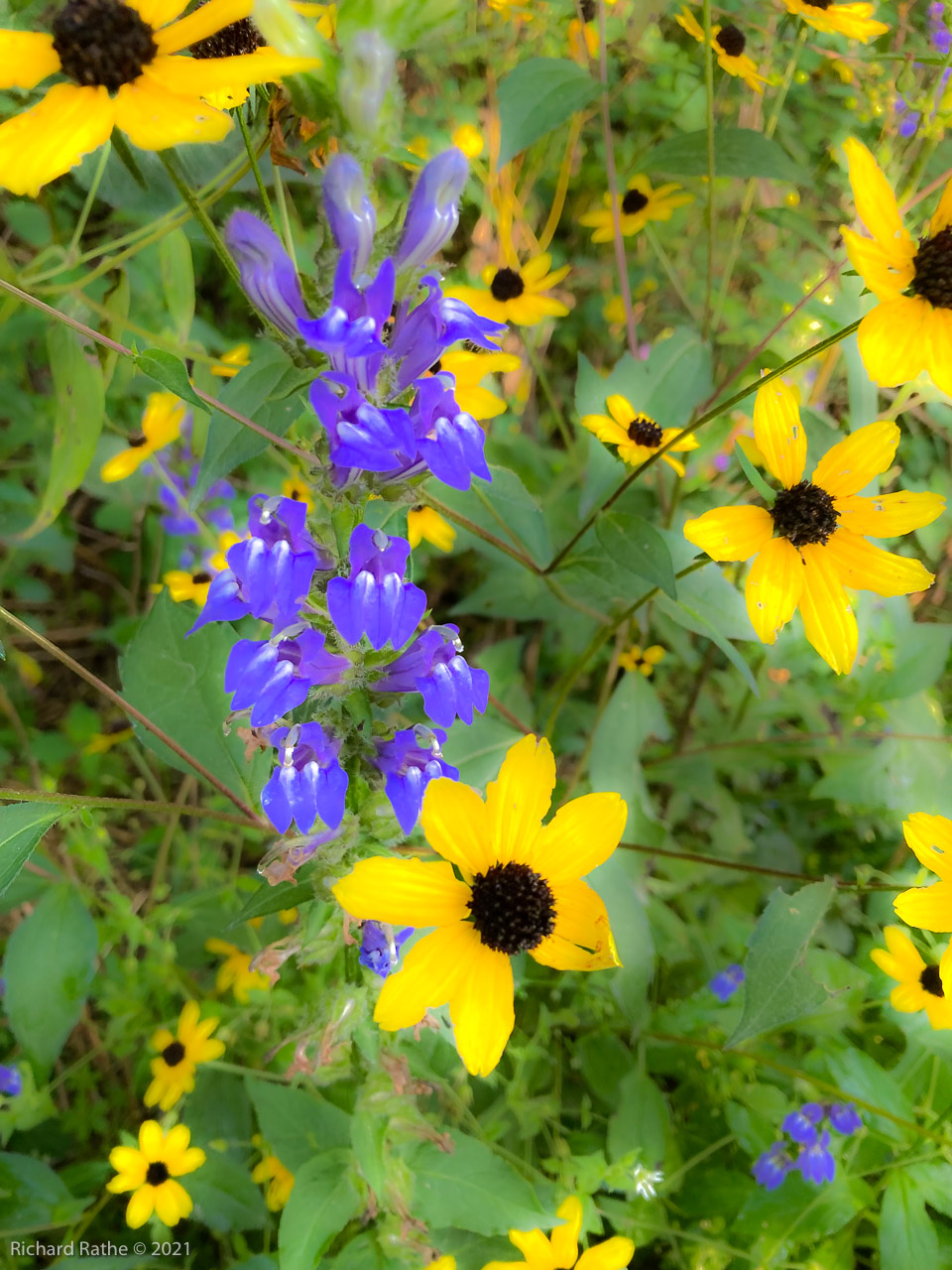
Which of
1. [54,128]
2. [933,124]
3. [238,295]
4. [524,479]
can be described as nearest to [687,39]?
[933,124]

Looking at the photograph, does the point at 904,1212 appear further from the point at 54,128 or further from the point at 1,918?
the point at 1,918

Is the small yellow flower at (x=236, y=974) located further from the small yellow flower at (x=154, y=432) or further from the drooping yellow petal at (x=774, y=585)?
the drooping yellow petal at (x=774, y=585)

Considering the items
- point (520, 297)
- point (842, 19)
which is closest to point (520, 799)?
point (520, 297)

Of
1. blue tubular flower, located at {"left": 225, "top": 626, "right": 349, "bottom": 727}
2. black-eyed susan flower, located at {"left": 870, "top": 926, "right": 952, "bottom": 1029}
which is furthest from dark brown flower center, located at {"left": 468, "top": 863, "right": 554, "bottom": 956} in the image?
black-eyed susan flower, located at {"left": 870, "top": 926, "right": 952, "bottom": 1029}

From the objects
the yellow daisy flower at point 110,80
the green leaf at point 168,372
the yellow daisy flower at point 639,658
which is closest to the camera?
the yellow daisy flower at point 110,80

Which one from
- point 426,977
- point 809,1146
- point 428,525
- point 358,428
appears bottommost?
point 809,1146

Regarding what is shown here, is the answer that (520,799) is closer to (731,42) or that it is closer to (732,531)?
(732,531)

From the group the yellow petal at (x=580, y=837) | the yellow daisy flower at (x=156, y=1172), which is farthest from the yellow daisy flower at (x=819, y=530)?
the yellow daisy flower at (x=156, y=1172)

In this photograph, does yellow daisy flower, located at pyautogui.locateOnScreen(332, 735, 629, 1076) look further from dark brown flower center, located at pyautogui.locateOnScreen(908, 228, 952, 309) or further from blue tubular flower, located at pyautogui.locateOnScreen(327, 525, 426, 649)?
dark brown flower center, located at pyautogui.locateOnScreen(908, 228, 952, 309)
